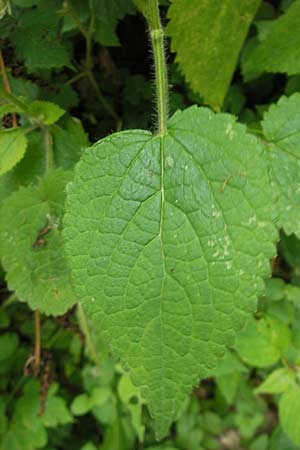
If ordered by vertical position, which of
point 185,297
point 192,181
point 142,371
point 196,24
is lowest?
point 142,371

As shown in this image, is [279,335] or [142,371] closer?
[142,371]

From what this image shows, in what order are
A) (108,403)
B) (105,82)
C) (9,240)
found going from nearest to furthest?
(9,240)
(105,82)
(108,403)

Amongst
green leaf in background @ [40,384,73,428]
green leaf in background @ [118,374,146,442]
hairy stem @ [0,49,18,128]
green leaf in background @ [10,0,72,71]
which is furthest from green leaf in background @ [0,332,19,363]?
green leaf in background @ [10,0,72,71]

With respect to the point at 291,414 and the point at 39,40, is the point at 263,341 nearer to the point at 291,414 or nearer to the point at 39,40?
the point at 291,414

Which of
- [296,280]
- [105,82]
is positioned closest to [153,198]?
[105,82]

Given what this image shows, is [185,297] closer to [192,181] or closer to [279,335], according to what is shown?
[192,181]

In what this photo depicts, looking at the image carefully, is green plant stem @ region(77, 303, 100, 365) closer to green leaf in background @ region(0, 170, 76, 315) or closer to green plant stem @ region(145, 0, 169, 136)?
green leaf in background @ region(0, 170, 76, 315)
